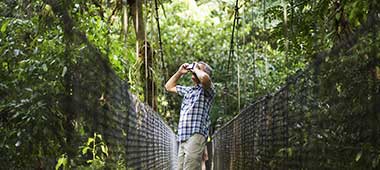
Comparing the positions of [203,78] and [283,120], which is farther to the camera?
[203,78]

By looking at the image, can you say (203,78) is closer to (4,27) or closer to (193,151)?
(193,151)

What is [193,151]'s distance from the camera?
11.1ft

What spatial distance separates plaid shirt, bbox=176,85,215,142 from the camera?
3.38 m

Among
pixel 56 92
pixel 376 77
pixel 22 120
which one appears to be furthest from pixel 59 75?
pixel 376 77

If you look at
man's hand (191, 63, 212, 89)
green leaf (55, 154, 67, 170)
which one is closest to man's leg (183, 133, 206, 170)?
man's hand (191, 63, 212, 89)

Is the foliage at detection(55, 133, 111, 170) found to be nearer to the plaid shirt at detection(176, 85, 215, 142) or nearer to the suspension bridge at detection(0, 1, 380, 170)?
the suspension bridge at detection(0, 1, 380, 170)

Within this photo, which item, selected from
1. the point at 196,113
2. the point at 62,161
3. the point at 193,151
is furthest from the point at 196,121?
the point at 62,161

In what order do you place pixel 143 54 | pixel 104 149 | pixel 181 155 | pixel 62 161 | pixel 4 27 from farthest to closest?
pixel 143 54
pixel 181 155
pixel 4 27
pixel 104 149
pixel 62 161

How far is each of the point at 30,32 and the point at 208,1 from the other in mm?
8569

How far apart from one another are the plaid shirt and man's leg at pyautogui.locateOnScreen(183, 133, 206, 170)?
A: 0.10 ft

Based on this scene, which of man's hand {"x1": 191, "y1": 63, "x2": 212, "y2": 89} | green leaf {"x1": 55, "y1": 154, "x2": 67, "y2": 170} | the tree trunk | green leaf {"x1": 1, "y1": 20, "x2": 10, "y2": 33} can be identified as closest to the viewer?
green leaf {"x1": 55, "y1": 154, "x2": 67, "y2": 170}

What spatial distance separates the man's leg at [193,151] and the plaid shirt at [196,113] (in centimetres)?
3

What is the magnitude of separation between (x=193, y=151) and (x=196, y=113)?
23cm

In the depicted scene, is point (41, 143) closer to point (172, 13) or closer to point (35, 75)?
point (35, 75)
